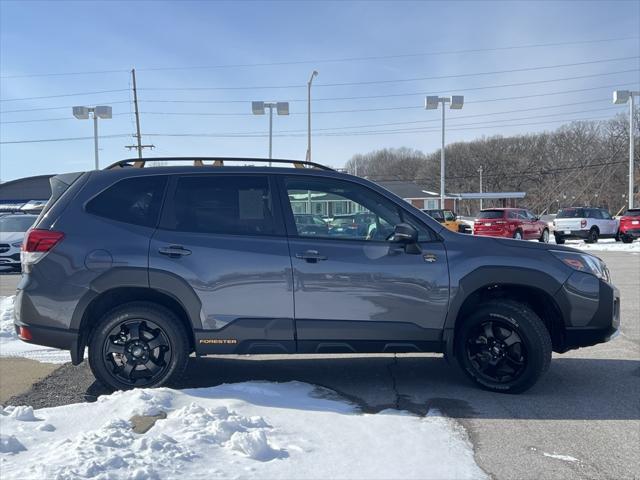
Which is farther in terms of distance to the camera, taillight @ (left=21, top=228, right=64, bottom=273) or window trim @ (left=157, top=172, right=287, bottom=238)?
window trim @ (left=157, top=172, right=287, bottom=238)

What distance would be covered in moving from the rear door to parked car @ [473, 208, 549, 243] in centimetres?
2259

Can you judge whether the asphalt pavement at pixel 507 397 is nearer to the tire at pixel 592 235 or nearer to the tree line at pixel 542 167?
Result: the tire at pixel 592 235

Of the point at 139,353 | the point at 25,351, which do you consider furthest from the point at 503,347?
the point at 25,351

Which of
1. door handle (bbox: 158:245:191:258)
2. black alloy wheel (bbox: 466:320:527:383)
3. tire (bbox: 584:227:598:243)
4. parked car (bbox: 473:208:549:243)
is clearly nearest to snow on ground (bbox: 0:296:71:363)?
door handle (bbox: 158:245:191:258)

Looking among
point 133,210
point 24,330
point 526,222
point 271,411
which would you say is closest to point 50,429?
point 24,330

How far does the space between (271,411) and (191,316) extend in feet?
3.42

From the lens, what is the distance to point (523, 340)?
4.94 m

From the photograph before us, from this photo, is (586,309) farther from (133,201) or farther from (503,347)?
(133,201)

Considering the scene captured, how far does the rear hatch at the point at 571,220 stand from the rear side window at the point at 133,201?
85.2 ft

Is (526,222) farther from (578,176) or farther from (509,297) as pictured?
(578,176)

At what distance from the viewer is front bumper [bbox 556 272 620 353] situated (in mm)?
4957

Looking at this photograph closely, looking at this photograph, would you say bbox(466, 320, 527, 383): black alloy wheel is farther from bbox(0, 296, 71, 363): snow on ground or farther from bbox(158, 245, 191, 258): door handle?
bbox(0, 296, 71, 363): snow on ground

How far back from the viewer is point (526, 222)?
88.4 feet

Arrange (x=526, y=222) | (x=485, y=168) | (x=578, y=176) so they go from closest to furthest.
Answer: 1. (x=526, y=222)
2. (x=578, y=176)
3. (x=485, y=168)
